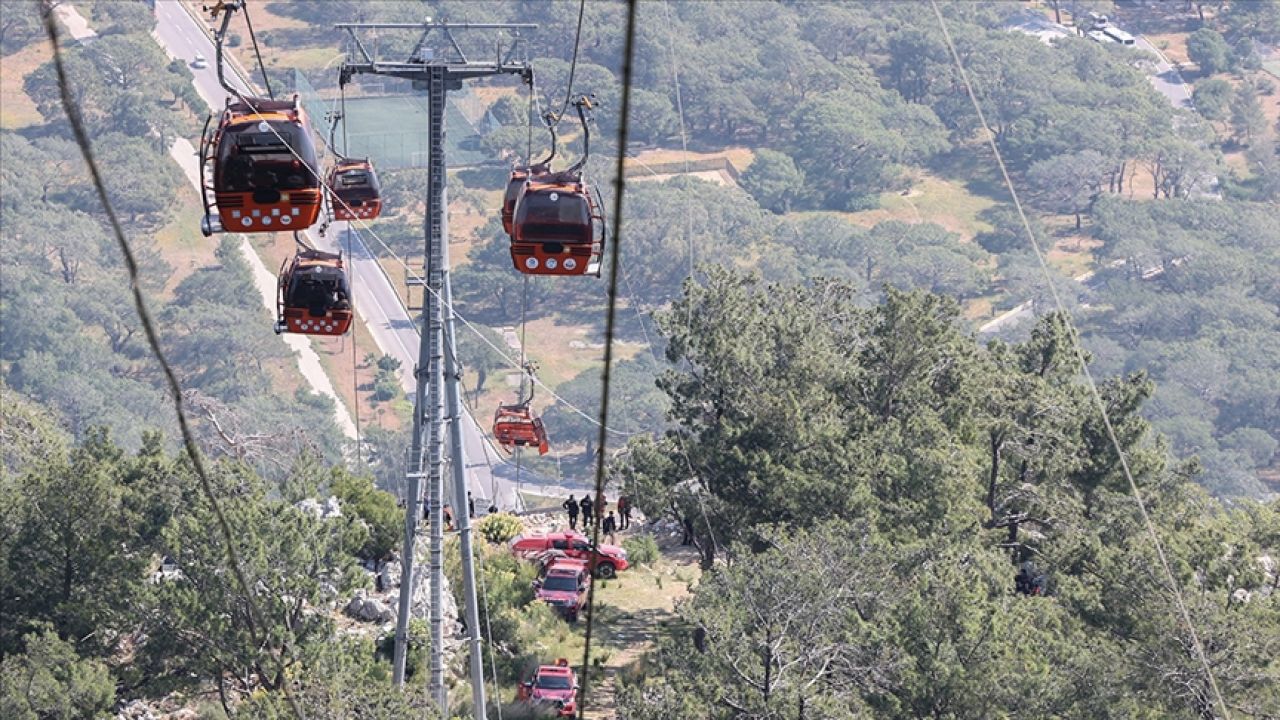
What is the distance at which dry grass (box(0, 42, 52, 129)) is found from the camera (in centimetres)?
16950

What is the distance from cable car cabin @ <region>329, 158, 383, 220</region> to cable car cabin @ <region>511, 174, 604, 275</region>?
9.81 m

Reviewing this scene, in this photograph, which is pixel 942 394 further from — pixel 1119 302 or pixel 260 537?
pixel 1119 302

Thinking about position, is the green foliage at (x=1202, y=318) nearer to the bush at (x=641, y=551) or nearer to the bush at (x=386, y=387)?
the bush at (x=386, y=387)

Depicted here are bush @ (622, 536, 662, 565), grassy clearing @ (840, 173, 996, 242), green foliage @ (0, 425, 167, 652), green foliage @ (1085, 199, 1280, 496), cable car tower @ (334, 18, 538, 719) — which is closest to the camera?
cable car tower @ (334, 18, 538, 719)

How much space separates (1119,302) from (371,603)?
114506 mm

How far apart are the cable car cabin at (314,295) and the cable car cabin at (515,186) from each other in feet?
10.5

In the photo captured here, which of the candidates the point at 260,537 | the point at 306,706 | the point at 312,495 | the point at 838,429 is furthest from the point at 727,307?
the point at 306,706

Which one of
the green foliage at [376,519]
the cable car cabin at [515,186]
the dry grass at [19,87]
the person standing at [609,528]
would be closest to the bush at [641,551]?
the person standing at [609,528]

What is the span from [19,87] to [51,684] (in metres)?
148

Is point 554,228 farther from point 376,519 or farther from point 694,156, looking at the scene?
point 694,156

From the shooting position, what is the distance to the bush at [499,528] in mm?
46500

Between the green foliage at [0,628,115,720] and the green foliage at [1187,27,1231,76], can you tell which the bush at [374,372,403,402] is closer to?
the green foliage at [0,628,115,720]

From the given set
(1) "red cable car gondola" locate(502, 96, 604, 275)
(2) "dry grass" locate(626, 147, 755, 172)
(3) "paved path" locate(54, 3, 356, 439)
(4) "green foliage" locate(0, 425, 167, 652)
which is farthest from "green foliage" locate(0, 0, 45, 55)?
(1) "red cable car gondola" locate(502, 96, 604, 275)

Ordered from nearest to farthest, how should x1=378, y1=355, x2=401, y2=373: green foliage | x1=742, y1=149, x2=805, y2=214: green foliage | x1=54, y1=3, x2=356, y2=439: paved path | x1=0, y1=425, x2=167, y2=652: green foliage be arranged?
x1=0, y1=425, x2=167, y2=652: green foliage < x1=54, y1=3, x2=356, y2=439: paved path < x1=378, y1=355, x2=401, y2=373: green foliage < x1=742, y1=149, x2=805, y2=214: green foliage
